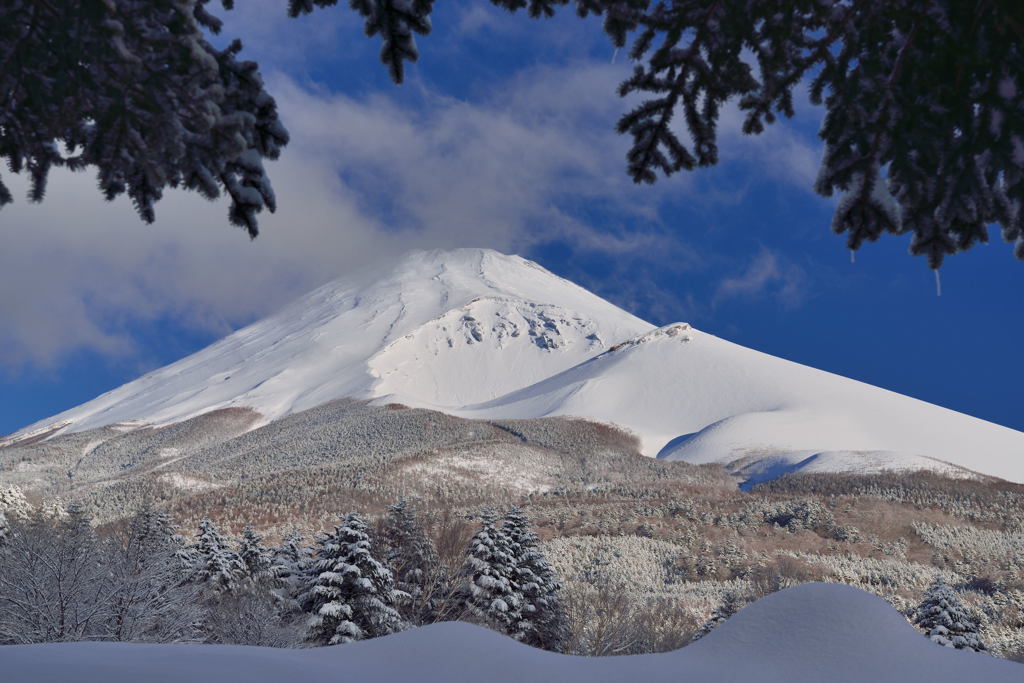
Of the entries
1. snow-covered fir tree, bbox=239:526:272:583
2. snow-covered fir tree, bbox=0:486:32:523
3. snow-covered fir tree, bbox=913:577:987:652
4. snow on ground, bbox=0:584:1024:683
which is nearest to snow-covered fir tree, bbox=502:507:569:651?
snow-covered fir tree, bbox=239:526:272:583

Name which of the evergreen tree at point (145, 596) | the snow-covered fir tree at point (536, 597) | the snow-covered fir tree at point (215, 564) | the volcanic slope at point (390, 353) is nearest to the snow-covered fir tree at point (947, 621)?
the snow-covered fir tree at point (536, 597)

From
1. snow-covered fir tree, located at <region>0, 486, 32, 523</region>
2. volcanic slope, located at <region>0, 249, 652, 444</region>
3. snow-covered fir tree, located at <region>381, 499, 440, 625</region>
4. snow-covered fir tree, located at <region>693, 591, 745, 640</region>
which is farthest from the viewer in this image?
volcanic slope, located at <region>0, 249, 652, 444</region>

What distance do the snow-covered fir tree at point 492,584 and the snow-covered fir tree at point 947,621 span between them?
10692 millimetres

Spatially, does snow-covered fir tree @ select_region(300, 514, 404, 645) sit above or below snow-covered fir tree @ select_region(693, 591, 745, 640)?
above

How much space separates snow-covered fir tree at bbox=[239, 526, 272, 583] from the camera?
1857cm

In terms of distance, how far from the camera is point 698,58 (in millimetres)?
3281

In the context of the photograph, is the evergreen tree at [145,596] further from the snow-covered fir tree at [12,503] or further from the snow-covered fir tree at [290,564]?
the snow-covered fir tree at [12,503]

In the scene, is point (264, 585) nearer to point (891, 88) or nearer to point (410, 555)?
point (410, 555)

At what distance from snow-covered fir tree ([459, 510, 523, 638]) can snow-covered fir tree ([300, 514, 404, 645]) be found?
7.13 feet

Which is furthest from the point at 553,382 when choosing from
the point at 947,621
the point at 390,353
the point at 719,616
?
the point at 947,621

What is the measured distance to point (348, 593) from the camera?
1496 centimetres

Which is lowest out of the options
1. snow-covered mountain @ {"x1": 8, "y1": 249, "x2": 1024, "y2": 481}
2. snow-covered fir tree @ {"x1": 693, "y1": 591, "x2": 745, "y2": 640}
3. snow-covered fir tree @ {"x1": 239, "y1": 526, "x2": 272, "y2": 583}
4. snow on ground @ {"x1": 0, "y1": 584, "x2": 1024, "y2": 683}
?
snow-covered fir tree @ {"x1": 693, "y1": 591, "x2": 745, "y2": 640}

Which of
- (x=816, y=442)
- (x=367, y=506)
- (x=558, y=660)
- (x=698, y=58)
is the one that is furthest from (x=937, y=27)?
(x=816, y=442)

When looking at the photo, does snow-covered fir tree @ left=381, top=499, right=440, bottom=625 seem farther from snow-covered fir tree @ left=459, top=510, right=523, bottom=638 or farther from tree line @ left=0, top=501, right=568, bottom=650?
snow-covered fir tree @ left=459, top=510, right=523, bottom=638
